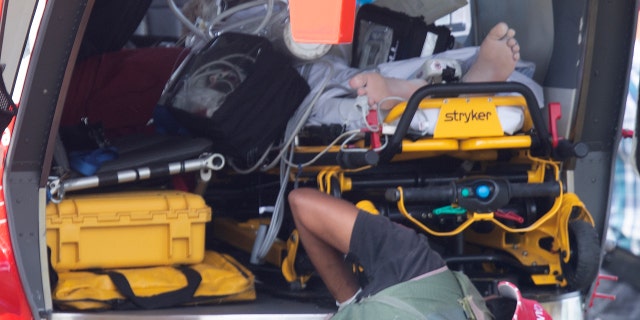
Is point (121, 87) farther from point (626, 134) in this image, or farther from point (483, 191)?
point (626, 134)

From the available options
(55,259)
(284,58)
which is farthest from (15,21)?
(284,58)

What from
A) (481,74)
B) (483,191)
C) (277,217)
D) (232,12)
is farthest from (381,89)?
(232,12)

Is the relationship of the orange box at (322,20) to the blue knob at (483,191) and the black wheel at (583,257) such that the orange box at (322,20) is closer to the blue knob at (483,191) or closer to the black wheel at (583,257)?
the blue knob at (483,191)

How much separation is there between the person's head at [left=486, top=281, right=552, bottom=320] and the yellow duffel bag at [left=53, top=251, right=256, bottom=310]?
3.16 ft

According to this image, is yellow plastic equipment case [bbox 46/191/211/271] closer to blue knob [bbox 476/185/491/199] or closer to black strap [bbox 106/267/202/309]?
black strap [bbox 106/267/202/309]

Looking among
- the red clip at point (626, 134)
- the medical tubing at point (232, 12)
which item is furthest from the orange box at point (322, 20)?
the red clip at point (626, 134)

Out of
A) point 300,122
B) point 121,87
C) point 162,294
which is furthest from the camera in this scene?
point 121,87

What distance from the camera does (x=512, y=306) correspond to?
397 centimetres

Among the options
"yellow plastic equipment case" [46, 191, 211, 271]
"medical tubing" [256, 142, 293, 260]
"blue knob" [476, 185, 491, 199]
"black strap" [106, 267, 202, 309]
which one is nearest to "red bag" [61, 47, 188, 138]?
"yellow plastic equipment case" [46, 191, 211, 271]

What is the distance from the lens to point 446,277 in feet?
13.1

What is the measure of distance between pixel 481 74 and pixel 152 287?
1.55 m

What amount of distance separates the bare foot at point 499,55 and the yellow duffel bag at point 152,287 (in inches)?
49.0

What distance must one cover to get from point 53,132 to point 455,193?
1.49 metres

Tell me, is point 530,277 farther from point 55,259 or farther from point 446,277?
point 55,259
